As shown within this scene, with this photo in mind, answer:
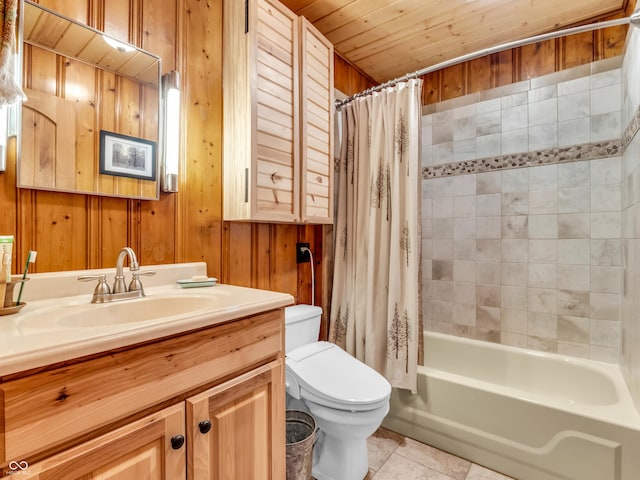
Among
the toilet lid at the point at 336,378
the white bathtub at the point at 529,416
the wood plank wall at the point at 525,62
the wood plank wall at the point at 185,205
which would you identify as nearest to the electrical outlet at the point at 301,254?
the wood plank wall at the point at 185,205

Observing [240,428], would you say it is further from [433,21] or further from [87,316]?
[433,21]

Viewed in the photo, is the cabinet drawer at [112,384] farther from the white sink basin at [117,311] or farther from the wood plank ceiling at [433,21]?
the wood plank ceiling at [433,21]

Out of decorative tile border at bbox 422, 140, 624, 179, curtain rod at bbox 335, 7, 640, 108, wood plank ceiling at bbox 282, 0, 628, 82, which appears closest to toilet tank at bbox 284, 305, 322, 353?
curtain rod at bbox 335, 7, 640, 108

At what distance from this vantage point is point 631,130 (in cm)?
159

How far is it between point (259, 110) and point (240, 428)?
1.24 meters

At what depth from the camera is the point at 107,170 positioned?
117 cm

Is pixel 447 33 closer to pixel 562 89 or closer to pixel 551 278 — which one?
pixel 562 89

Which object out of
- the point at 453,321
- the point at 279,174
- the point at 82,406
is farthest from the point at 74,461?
the point at 453,321

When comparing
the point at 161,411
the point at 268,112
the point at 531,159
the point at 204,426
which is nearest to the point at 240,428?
the point at 204,426

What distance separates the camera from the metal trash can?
139 cm

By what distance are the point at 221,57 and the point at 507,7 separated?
1565mm

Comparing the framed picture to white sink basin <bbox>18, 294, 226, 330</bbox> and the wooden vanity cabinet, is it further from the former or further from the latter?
the wooden vanity cabinet

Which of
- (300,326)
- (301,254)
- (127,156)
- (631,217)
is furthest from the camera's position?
(301,254)

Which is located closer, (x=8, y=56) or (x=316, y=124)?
(x=8, y=56)
